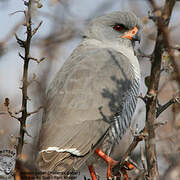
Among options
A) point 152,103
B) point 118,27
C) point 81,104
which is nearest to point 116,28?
point 118,27

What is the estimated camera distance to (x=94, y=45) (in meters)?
4.71

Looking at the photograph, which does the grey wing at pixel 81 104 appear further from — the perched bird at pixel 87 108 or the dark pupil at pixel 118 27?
the dark pupil at pixel 118 27

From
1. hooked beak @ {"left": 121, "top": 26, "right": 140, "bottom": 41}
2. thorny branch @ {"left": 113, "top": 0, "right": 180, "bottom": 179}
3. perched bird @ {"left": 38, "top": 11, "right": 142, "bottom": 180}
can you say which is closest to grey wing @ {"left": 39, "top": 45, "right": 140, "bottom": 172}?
perched bird @ {"left": 38, "top": 11, "right": 142, "bottom": 180}

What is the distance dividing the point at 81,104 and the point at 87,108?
7cm

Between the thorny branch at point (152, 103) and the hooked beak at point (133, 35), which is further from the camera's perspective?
the hooked beak at point (133, 35)

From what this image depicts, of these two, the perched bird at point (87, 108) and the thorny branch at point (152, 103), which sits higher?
the thorny branch at point (152, 103)

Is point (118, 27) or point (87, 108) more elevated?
point (118, 27)

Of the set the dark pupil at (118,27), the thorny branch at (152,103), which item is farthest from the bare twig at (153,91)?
the dark pupil at (118,27)

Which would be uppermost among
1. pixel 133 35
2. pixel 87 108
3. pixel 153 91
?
pixel 153 91

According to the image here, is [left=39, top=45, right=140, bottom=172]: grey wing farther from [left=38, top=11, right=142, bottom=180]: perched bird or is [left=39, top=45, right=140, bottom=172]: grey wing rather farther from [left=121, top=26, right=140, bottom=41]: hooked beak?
[left=121, top=26, right=140, bottom=41]: hooked beak

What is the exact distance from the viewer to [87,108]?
362 centimetres

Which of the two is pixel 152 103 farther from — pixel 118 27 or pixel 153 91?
pixel 118 27

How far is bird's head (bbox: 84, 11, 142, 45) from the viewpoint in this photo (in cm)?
477

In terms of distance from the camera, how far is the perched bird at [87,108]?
3.35 m
